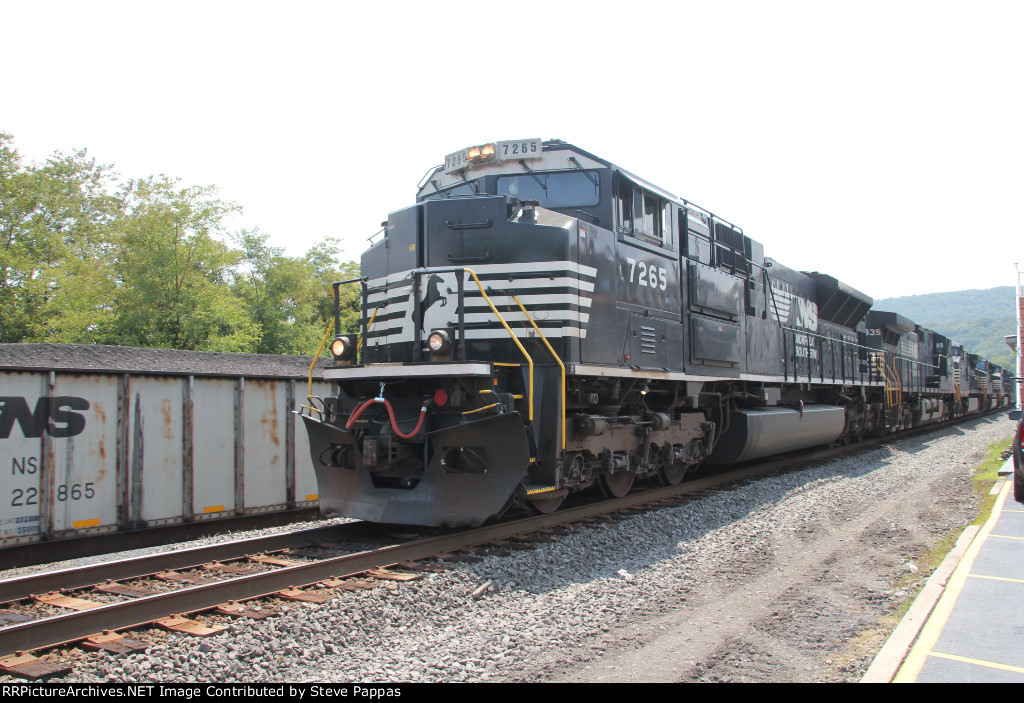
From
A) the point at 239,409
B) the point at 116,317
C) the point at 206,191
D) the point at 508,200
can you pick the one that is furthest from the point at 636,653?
the point at 206,191

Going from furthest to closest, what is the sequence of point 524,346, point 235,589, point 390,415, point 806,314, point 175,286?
point 175,286 → point 806,314 → point 524,346 → point 390,415 → point 235,589

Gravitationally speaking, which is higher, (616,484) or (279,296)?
(279,296)

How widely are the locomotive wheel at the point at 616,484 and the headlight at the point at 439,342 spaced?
2.94 meters

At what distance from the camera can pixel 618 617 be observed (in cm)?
471

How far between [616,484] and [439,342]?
330 cm

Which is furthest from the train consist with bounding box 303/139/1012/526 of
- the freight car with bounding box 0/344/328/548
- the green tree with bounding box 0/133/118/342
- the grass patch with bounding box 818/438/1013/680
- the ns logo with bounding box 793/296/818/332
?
the green tree with bounding box 0/133/118/342

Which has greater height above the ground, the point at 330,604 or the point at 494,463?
the point at 494,463

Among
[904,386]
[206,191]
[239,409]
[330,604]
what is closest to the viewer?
[330,604]

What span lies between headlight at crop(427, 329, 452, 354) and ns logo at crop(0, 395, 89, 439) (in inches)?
163

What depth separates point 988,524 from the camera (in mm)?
6809

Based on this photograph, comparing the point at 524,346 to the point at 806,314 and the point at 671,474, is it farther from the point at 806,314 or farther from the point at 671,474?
the point at 806,314

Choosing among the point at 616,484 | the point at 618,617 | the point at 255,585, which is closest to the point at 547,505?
the point at 616,484
